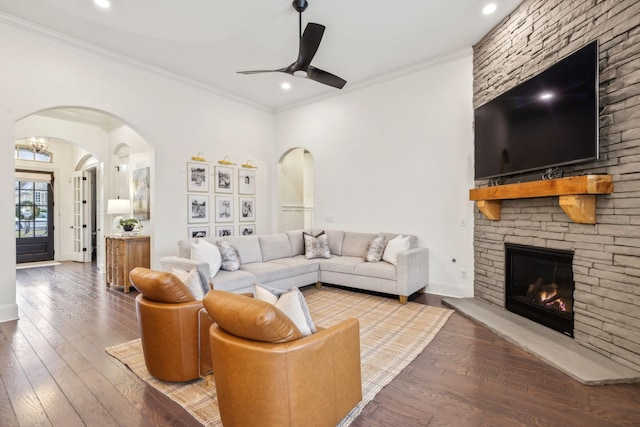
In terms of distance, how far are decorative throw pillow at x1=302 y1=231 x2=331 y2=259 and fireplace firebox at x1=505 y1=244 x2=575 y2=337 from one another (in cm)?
263

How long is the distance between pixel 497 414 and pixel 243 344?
1620 millimetres

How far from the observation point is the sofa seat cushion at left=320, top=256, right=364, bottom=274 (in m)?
4.54

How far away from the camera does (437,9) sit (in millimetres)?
3391

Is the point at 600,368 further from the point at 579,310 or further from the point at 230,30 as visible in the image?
the point at 230,30

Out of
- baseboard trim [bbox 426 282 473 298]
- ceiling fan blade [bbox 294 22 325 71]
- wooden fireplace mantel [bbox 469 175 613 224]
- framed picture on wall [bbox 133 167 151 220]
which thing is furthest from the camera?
framed picture on wall [bbox 133 167 151 220]

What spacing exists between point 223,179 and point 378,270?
3352mm

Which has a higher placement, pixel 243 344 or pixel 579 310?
pixel 243 344

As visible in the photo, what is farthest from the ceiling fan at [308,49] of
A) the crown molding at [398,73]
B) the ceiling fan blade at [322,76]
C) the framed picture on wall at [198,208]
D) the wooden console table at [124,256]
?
the wooden console table at [124,256]

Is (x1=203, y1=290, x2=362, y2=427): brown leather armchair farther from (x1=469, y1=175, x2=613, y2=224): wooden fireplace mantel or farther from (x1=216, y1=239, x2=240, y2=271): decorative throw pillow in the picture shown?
(x1=216, y1=239, x2=240, y2=271): decorative throw pillow

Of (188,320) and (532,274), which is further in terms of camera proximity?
(532,274)

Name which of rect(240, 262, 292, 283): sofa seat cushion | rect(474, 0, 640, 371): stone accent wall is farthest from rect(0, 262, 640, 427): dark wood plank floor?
rect(240, 262, 292, 283): sofa seat cushion

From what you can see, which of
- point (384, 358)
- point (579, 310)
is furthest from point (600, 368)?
point (384, 358)

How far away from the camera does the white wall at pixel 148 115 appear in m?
3.48

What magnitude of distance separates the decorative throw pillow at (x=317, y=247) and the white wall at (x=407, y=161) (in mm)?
634
